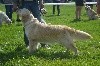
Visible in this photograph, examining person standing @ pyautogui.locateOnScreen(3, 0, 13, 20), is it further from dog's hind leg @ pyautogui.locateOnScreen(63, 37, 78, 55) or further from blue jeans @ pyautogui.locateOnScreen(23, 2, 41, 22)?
dog's hind leg @ pyautogui.locateOnScreen(63, 37, 78, 55)

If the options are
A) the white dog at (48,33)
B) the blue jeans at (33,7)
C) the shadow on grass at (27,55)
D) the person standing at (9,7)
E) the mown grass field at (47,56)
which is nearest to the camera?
the mown grass field at (47,56)

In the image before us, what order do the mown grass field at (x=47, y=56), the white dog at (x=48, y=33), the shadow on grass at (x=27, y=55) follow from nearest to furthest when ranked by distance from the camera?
the mown grass field at (x=47, y=56) < the shadow on grass at (x=27, y=55) < the white dog at (x=48, y=33)

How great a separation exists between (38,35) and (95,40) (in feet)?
8.39

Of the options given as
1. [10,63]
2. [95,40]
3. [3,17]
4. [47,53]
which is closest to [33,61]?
[10,63]

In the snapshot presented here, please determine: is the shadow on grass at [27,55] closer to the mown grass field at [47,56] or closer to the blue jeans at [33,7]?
the mown grass field at [47,56]

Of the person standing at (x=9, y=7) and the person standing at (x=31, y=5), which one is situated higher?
the person standing at (x=31, y=5)

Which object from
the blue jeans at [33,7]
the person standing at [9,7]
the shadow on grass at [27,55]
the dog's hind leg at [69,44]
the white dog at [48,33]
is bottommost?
the person standing at [9,7]

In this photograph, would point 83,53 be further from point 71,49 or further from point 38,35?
point 38,35

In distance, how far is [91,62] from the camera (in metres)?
6.67

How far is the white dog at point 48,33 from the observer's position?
750 cm

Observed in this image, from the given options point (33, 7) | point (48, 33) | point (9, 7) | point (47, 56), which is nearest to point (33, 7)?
point (33, 7)

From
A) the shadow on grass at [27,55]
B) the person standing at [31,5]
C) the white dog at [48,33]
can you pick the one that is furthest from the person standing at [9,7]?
the white dog at [48,33]

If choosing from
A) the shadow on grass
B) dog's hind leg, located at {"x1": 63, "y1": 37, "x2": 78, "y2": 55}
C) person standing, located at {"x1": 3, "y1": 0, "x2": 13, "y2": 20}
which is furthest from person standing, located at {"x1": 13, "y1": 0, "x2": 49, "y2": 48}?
person standing, located at {"x1": 3, "y1": 0, "x2": 13, "y2": 20}

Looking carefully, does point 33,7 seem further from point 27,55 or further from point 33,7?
point 27,55
